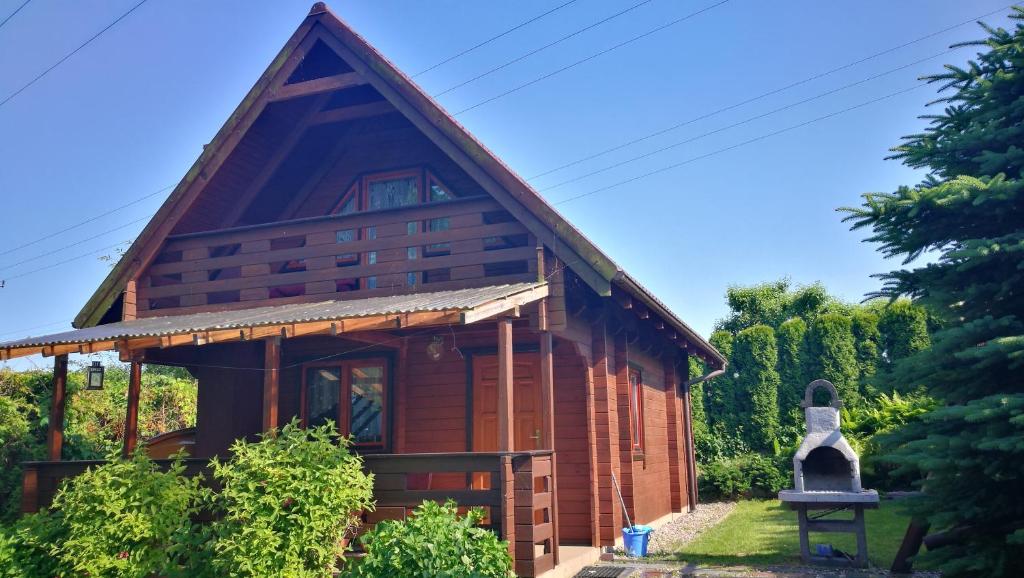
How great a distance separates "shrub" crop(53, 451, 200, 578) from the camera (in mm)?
8102

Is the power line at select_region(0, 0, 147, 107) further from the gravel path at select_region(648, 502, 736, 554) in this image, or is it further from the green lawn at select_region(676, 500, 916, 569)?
the green lawn at select_region(676, 500, 916, 569)

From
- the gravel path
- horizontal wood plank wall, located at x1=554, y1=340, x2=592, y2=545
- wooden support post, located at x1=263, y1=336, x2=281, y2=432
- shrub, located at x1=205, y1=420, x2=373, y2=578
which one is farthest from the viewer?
the gravel path

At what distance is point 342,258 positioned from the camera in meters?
11.6

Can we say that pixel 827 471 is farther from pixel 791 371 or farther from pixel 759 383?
pixel 791 371

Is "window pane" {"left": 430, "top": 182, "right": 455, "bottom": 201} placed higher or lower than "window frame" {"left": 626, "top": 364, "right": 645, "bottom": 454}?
higher

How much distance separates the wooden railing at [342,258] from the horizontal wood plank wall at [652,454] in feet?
11.7

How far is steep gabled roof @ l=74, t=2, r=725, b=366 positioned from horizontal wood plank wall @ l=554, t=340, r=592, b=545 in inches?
60.1

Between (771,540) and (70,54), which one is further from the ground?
(70,54)

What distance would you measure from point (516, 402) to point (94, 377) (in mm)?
7000

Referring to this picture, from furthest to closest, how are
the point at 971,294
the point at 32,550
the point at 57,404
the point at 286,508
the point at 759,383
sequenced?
the point at 759,383 → the point at 57,404 → the point at 32,550 → the point at 286,508 → the point at 971,294

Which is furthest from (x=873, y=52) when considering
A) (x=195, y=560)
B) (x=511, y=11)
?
(x=195, y=560)

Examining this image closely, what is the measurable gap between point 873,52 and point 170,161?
2194 centimetres

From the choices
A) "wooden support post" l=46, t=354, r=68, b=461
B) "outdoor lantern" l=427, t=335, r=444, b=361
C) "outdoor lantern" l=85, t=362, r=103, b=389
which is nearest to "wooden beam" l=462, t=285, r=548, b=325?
"outdoor lantern" l=427, t=335, r=444, b=361

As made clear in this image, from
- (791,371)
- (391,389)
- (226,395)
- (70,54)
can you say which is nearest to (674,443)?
(791,371)
